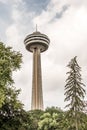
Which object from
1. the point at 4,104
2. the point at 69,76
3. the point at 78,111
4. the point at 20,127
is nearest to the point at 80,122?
the point at 78,111

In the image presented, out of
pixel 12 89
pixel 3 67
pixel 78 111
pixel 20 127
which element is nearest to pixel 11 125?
pixel 20 127

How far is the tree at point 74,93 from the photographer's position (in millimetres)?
48531

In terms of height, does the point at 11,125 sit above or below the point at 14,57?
below

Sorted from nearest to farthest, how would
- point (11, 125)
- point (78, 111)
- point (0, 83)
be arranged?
point (0, 83) < point (11, 125) < point (78, 111)

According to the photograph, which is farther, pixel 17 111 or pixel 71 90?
pixel 71 90

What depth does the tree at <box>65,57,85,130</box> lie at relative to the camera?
159 feet

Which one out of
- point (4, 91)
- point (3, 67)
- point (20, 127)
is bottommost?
point (20, 127)

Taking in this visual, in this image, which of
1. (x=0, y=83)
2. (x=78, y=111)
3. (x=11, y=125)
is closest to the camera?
(x=0, y=83)

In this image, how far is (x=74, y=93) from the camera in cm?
4909

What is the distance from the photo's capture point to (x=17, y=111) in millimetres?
43844

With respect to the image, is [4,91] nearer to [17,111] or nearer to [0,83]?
[0,83]

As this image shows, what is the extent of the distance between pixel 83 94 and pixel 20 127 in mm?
10854

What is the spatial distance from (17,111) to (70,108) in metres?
8.63

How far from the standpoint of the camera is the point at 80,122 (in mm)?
49219
